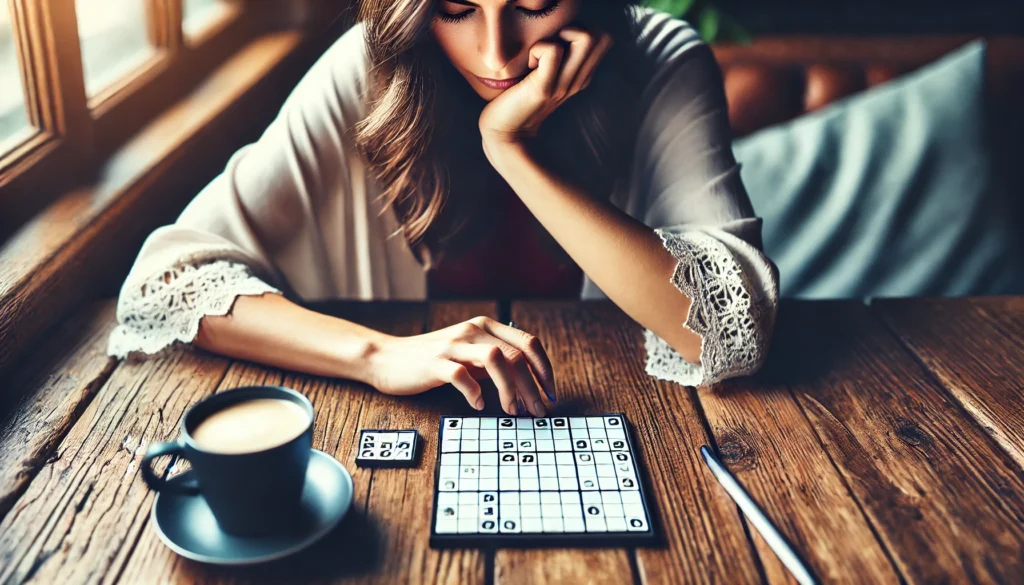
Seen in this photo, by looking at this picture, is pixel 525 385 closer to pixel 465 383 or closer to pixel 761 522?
pixel 465 383

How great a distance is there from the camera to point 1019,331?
110cm

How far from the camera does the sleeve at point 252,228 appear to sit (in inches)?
40.0

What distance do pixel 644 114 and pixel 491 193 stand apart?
0.95ft

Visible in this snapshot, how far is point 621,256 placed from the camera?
1.03 metres

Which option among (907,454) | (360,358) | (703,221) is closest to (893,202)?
(703,221)

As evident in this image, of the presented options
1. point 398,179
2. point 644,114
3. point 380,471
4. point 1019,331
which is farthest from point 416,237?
point 1019,331

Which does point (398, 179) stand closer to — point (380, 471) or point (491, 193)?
point (491, 193)

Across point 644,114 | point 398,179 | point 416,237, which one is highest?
point 644,114

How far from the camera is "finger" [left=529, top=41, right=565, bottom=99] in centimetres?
108

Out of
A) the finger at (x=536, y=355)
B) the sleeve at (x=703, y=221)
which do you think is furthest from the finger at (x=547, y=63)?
the finger at (x=536, y=355)

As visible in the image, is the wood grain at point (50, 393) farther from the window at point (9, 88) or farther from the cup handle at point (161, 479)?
the window at point (9, 88)

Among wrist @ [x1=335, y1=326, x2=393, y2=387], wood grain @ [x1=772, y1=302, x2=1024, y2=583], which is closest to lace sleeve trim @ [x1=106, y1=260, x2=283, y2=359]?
wrist @ [x1=335, y1=326, x2=393, y2=387]

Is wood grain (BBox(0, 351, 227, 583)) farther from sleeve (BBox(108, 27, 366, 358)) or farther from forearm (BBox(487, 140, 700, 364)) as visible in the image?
forearm (BBox(487, 140, 700, 364))

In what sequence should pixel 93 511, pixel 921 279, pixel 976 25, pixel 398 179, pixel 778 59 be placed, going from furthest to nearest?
pixel 976 25, pixel 778 59, pixel 921 279, pixel 398 179, pixel 93 511
